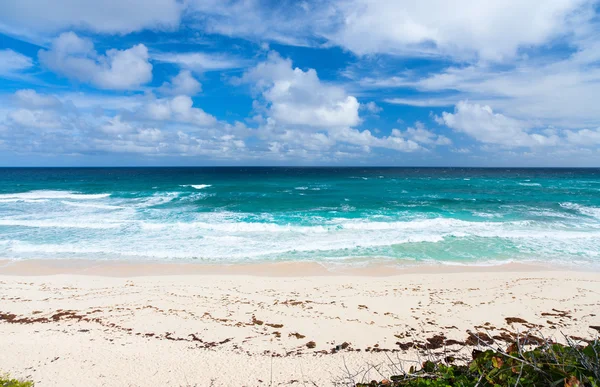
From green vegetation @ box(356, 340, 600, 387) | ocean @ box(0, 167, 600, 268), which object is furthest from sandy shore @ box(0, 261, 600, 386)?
green vegetation @ box(356, 340, 600, 387)

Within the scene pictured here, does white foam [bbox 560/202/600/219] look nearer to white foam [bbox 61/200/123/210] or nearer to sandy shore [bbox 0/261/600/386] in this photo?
sandy shore [bbox 0/261/600/386]

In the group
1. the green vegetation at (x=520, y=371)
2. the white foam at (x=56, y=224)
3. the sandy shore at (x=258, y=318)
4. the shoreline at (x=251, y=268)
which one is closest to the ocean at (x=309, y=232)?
the white foam at (x=56, y=224)

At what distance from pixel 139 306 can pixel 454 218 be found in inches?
865

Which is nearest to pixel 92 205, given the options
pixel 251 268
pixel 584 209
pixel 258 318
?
pixel 251 268

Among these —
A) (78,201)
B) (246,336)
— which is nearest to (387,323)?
(246,336)

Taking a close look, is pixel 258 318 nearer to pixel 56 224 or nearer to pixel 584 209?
pixel 56 224

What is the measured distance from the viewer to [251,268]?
13516mm

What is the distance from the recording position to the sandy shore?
6465mm

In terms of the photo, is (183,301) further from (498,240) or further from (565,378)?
(498,240)

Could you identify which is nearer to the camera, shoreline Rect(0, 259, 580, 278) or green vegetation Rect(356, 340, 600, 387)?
green vegetation Rect(356, 340, 600, 387)

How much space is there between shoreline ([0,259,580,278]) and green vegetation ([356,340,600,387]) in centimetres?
953

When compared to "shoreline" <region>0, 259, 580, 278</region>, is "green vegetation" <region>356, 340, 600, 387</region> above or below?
above

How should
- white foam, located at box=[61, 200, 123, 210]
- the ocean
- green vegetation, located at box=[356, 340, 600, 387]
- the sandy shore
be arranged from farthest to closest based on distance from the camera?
white foam, located at box=[61, 200, 123, 210], the ocean, the sandy shore, green vegetation, located at box=[356, 340, 600, 387]

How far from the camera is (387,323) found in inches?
325
